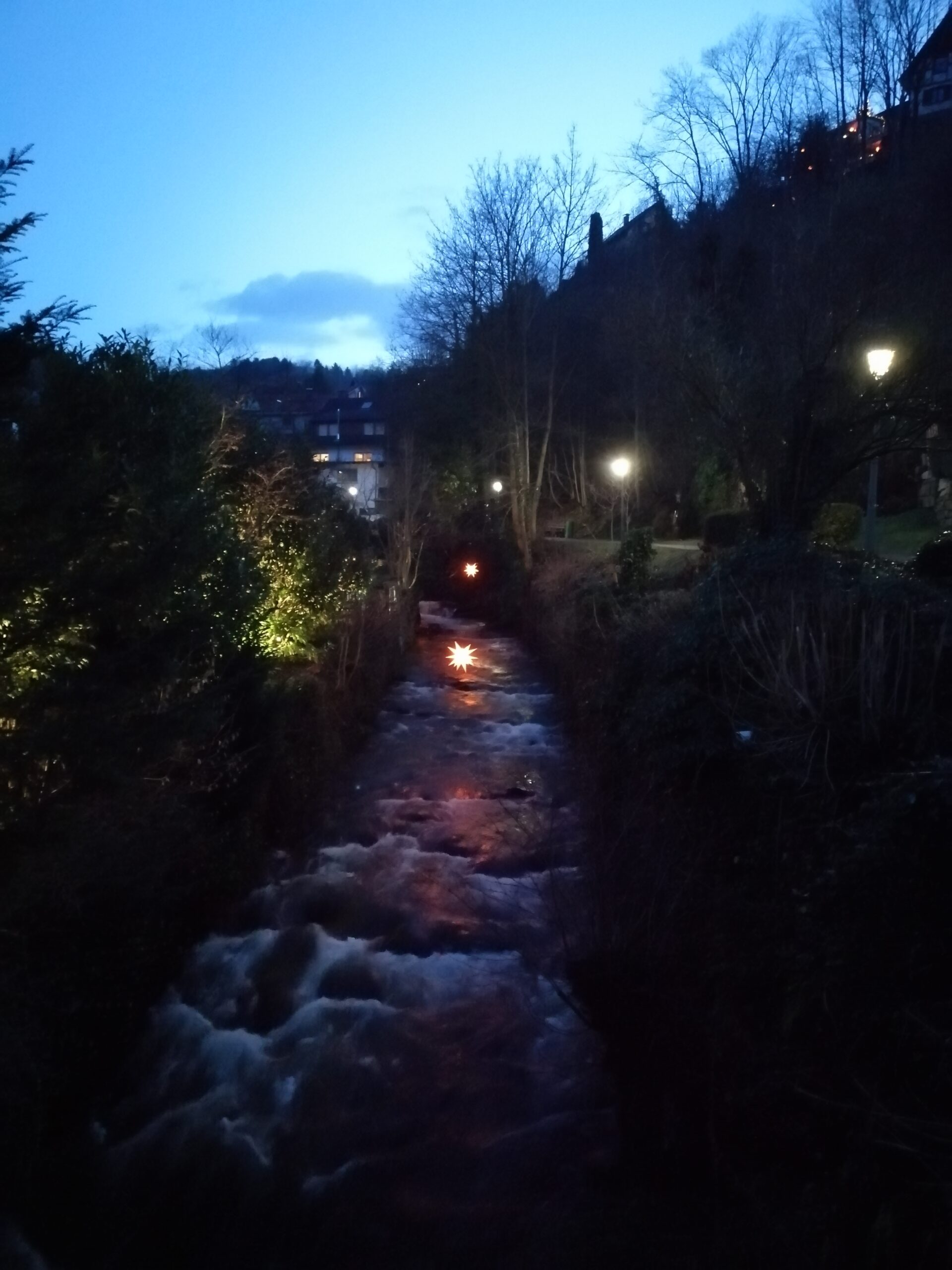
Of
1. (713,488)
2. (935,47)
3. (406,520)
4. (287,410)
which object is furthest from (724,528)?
(287,410)

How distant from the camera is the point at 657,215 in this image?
39438 millimetres

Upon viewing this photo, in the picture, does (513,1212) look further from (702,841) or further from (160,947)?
(160,947)

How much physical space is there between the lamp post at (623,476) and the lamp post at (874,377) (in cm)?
1250

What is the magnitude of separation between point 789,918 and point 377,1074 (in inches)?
165

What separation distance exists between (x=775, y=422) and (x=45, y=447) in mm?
12254

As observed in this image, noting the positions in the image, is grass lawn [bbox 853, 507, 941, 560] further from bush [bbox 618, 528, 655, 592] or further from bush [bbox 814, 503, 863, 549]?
bush [bbox 618, 528, 655, 592]

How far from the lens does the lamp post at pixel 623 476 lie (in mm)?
30297

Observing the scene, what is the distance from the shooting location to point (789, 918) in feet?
27.5

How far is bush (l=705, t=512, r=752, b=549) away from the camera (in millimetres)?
21953

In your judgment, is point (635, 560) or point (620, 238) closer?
point (635, 560)

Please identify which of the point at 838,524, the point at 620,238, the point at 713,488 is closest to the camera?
the point at 838,524

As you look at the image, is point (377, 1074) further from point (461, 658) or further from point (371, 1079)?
point (461, 658)

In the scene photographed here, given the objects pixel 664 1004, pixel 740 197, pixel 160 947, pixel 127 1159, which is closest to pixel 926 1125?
pixel 664 1004

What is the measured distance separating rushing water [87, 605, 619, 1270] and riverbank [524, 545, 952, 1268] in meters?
0.88
